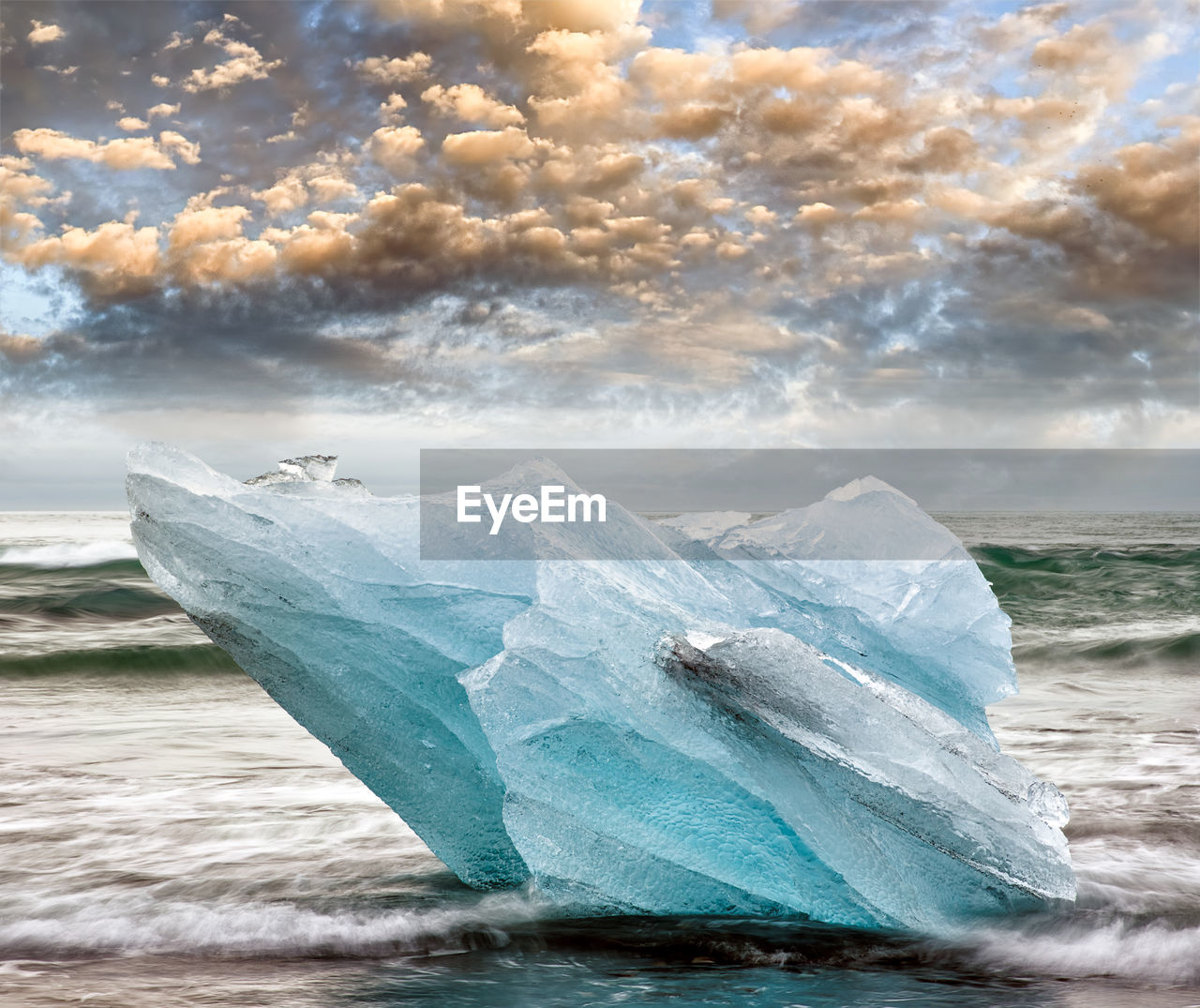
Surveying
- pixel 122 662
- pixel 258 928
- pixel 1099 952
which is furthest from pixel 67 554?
pixel 1099 952

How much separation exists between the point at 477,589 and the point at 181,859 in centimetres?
186

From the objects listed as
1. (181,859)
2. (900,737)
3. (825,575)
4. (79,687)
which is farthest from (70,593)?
(900,737)

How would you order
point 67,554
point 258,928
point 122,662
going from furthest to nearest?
point 67,554, point 122,662, point 258,928

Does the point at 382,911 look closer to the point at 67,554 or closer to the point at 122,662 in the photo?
the point at 122,662

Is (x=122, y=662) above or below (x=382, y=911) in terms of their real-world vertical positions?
below

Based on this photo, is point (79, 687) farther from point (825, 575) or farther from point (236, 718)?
point (825, 575)

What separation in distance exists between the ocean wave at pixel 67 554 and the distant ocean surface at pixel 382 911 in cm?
1616

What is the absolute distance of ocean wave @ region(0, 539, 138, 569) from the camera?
2227cm

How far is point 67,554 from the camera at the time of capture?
2358 centimetres

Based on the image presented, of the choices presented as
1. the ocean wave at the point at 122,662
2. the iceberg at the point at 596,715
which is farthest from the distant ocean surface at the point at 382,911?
the ocean wave at the point at 122,662

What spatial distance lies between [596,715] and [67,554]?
78.6 ft

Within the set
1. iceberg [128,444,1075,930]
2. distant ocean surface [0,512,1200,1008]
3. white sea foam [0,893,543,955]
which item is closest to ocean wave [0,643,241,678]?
distant ocean surface [0,512,1200,1008]

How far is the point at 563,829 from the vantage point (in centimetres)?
307

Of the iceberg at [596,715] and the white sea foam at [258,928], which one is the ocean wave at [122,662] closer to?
the white sea foam at [258,928]
